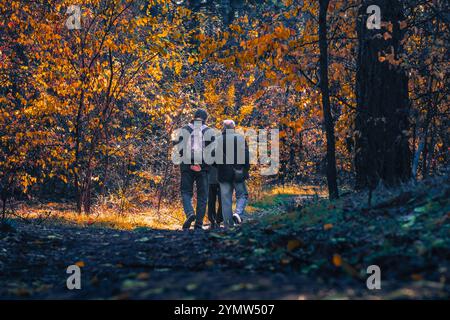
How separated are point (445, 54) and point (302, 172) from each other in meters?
19.1

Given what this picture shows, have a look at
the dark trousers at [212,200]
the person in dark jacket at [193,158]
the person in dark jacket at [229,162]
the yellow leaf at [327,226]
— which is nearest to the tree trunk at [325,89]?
the person in dark jacket at [229,162]

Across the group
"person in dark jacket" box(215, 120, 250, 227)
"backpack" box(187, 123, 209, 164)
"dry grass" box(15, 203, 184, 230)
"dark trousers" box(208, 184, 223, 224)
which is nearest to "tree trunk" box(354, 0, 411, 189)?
"person in dark jacket" box(215, 120, 250, 227)

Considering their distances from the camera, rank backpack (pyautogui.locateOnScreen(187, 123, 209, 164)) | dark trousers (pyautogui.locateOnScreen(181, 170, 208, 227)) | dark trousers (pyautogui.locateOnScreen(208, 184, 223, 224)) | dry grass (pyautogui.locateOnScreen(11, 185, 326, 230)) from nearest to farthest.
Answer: backpack (pyautogui.locateOnScreen(187, 123, 209, 164)) < dark trousers (pyautogui.locateOnScreen(181, 170, 208, 227)) < dry grass (pyautogui.locateOnScreen(11, 185, 326, 230)) < dark trousers (pyautogui.locateOnScreen(208, 184, 223, 224))

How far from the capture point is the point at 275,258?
6.25 meters

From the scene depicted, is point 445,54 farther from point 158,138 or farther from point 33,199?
point 33,199

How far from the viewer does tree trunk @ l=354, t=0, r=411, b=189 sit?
9914mm

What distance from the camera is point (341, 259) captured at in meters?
5.50

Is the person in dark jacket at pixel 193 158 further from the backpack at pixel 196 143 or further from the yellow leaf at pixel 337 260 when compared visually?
the yellow leaf at pixel 337 260

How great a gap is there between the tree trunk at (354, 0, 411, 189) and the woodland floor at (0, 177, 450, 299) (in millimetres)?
1166

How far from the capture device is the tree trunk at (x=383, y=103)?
32.5 ft

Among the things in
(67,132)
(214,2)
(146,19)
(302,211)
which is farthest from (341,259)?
(214,2)

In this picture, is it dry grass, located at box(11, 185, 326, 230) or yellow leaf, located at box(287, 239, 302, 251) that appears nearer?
yellow leaf, located at box(287, 239, 302, 251)

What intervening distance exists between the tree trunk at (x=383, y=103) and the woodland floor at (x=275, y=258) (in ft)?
3.82

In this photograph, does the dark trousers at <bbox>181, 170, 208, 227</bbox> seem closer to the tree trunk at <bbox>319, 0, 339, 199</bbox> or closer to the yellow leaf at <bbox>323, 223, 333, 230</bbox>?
the tree trunk at <bbox>319, 0, 339, 199</bbox>
